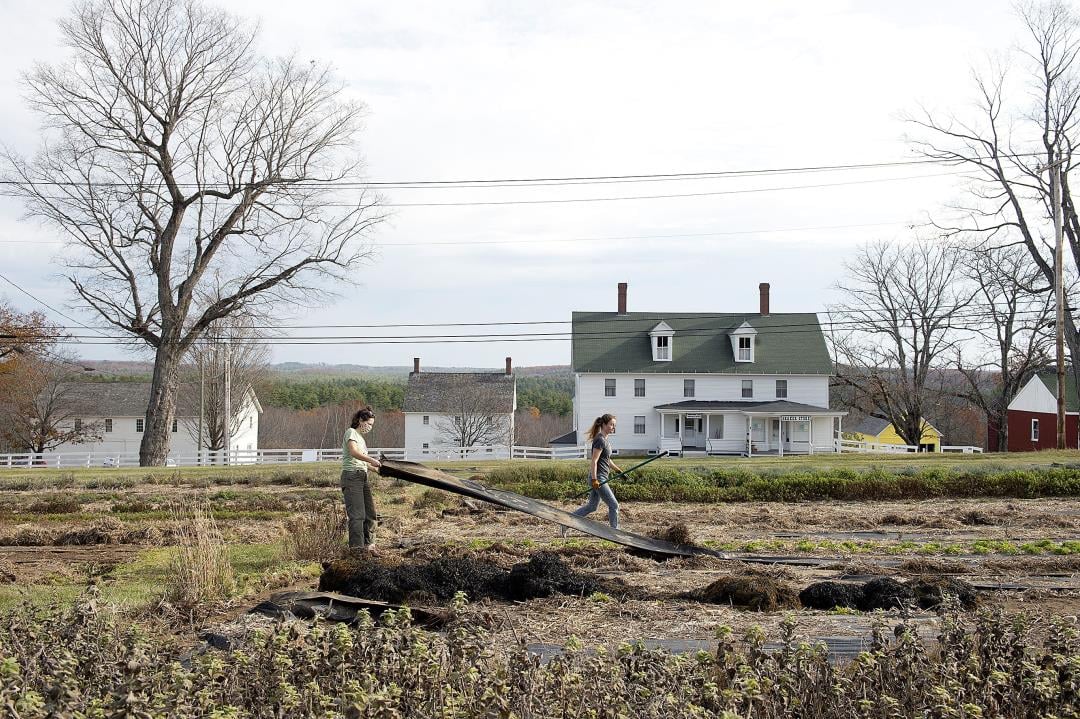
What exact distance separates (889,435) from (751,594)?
75864 millimetres

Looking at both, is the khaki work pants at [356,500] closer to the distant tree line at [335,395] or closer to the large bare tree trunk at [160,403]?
the large bare tree trunk at [160,403]

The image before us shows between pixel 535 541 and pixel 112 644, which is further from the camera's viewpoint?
pixel 535 541

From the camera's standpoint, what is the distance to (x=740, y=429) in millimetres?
51219

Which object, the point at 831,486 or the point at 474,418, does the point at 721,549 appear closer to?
the point at 831,486

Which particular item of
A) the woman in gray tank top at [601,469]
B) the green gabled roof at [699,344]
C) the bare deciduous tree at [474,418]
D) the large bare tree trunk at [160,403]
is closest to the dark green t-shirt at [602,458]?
the woman in gray tank top at [601,469]

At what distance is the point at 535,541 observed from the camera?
46.9 ft

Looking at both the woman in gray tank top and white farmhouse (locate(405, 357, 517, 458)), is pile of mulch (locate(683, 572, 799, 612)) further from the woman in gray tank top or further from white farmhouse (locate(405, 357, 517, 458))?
white farmhouse (locate(405, 357, 517, 458))

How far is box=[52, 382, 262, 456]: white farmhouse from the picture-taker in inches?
2522

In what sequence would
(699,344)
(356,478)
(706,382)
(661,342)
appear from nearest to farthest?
1. (356,478)
2. (706,382)
3. (661,342)
4. (699,344)

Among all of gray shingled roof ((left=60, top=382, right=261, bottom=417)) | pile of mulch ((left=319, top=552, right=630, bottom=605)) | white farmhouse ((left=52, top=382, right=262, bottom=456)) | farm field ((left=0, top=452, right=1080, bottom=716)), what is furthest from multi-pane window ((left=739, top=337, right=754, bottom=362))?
pile of mulch ((left=319, top=552, right=630, bottom=605))

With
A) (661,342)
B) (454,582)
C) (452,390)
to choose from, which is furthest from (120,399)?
(454,582)

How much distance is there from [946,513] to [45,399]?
170 ft

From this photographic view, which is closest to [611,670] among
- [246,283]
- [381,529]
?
[381,529]

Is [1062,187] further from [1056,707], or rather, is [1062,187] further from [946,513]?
[1056,707]
